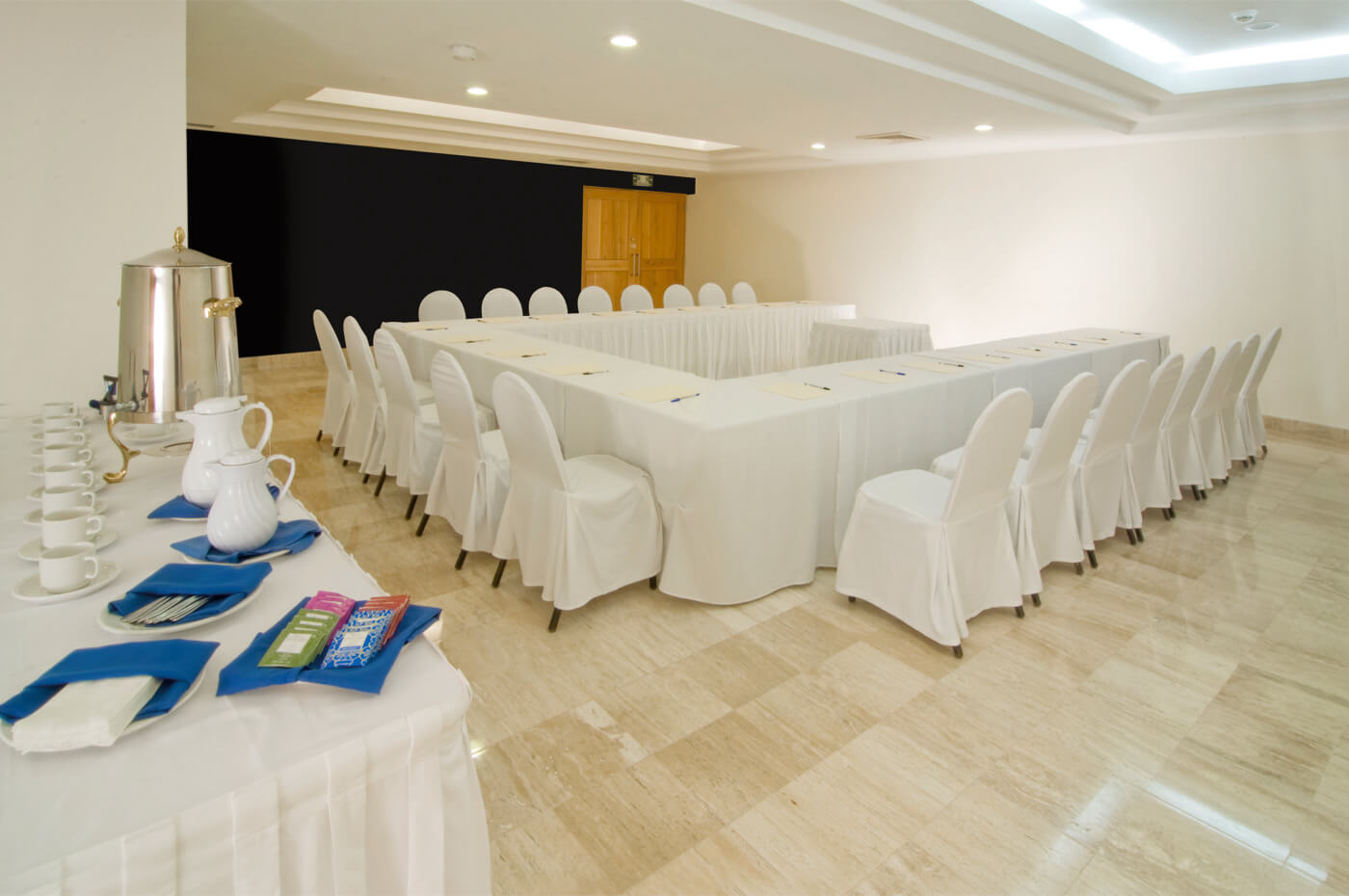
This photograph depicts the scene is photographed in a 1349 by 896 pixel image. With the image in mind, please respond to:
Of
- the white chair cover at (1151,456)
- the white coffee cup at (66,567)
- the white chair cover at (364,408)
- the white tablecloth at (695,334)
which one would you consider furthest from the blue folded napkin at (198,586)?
the white chair cover at (1151,456)

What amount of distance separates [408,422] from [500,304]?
266cm

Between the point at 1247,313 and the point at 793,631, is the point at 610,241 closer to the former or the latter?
the point at 1247,313

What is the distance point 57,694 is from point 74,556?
1.37 ft

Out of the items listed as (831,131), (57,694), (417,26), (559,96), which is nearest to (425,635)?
(57,694)

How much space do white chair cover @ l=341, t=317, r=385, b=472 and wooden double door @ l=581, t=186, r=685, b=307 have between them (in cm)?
628

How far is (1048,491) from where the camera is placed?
9.87ft

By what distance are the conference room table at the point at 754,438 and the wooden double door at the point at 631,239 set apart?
6.85 m

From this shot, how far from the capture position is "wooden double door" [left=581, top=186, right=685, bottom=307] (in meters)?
10.3

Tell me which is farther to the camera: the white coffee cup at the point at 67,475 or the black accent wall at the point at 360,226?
the black accent wall at the point at 360,226

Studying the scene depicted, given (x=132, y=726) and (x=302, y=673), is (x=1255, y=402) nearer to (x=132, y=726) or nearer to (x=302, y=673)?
(x=302, y=673)

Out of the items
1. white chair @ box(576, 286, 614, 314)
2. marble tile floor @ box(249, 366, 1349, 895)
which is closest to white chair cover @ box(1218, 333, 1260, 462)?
marble tile floor @ box(249, 366, 1349, 895)

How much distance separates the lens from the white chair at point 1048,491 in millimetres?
2725

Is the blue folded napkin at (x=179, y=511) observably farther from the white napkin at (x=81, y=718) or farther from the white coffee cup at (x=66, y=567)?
the white napkin at (x=81, y=718)

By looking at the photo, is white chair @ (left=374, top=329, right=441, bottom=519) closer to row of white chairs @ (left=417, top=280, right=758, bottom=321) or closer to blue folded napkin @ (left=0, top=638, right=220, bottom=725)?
row of white chairs @ (left=417, top=280, right=758, bottom=321)
